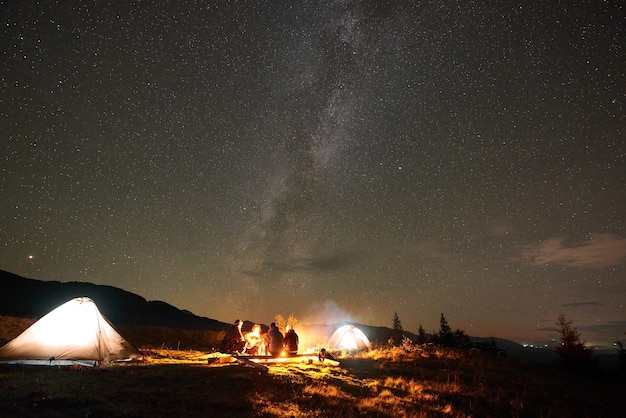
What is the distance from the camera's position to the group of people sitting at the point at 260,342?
54.4 ft

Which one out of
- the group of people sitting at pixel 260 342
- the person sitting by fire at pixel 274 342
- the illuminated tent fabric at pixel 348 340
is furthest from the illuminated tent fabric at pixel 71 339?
the illuminated tent fabric at pixel 348 340

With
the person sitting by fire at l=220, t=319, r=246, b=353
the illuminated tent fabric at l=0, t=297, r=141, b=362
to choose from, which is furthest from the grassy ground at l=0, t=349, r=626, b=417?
the person sitting by fire at l=220, t=319, r=246, b=353

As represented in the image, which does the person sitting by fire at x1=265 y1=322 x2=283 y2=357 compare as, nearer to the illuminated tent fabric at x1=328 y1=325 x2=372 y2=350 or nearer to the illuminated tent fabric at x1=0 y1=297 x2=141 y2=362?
the illuminated tent fabric at x1=0 y1=297 x2=141 y2=362

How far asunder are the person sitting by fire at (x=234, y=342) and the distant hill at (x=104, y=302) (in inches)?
3481

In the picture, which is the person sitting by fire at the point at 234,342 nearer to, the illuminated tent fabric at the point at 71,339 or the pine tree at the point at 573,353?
the illuminated tent fabric at the point at 71,339

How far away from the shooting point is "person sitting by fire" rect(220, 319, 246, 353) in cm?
1772

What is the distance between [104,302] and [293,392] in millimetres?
145285

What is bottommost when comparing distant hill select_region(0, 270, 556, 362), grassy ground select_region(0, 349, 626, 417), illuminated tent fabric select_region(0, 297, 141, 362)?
grassy ground select_region(0, 349, 626, 417)

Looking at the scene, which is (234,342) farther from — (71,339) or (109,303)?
(109,303)

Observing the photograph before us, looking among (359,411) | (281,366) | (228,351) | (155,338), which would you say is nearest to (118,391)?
(359,411)

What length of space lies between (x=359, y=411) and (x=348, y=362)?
9.48m

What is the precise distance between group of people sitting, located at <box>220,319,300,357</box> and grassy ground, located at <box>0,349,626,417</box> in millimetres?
1462

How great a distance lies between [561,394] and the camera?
49.7ft

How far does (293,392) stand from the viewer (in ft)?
32.6
